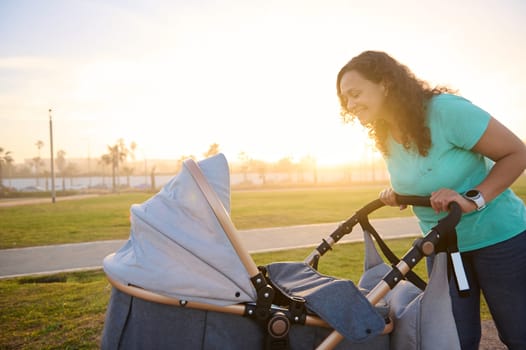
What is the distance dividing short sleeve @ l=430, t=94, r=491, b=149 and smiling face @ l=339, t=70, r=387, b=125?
0.90 ft

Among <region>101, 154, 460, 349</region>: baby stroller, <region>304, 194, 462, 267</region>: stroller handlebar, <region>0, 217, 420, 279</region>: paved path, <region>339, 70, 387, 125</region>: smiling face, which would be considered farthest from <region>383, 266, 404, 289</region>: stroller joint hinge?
<region>0, 217, 420, 279</region>: paved path

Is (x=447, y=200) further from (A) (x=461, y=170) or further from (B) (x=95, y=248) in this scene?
(B) (x=95, y=248)

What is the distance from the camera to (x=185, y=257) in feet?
5.74

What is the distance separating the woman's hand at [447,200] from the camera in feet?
5.94

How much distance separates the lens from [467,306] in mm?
2162

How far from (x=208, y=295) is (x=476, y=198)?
50.0 inches

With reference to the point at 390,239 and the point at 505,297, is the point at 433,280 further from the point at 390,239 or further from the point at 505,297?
the point at 390,239

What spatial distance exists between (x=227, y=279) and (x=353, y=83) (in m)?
1.18

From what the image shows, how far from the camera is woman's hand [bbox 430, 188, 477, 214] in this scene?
181 centimetres

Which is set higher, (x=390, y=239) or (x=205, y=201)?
(x=205, y=201)

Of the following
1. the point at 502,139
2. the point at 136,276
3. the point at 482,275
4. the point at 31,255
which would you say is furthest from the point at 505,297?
the point at 31,255

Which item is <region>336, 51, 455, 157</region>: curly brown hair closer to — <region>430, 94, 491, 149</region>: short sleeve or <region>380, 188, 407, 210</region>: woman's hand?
<region>430, 94, 491, 149</region>: short sleeve

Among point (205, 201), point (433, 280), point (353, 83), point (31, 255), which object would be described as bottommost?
point (31, 255)

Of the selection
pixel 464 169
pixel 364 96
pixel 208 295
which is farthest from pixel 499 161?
pixel 208 295
